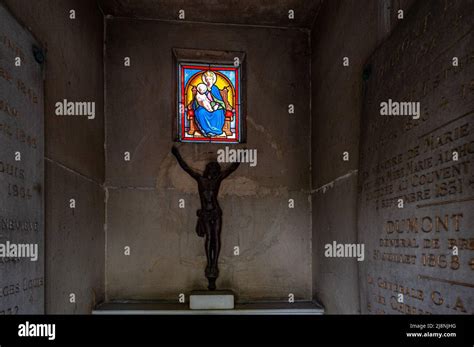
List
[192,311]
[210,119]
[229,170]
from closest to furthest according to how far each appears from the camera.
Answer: [192,311]
[229,170]
[210,119]

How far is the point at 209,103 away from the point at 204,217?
1.47 metres

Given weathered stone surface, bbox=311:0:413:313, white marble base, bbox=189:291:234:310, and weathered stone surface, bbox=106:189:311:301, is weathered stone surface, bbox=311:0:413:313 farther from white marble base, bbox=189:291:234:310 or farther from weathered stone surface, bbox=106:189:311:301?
white marble base, bbox=189:291:234:310

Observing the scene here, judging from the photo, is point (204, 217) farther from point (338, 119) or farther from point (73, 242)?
point (338, 119)

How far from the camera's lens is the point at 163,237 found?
4281 mm

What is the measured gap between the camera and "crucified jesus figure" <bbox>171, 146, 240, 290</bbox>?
4117 millimetres

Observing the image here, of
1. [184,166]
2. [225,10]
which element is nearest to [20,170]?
[184,166]

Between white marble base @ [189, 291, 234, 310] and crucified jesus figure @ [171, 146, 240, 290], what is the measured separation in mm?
360

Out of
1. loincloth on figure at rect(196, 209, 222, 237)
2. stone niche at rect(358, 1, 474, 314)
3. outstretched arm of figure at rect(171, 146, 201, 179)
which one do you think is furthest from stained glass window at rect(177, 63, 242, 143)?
stone niche at rect(358, 1, 474, 314)

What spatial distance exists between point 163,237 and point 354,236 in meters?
2.27

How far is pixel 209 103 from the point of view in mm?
4574

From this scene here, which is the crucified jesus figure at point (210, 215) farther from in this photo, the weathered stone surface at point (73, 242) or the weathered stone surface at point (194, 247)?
the weathered stone surface at point (73, 242)

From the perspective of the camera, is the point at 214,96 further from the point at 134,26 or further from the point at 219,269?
the point at 219,269

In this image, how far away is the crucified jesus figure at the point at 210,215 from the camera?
4.12m

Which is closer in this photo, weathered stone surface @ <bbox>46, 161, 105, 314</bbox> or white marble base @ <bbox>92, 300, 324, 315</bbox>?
weathered stone surface @ <bbox>46, 161, 105, 314</bbox>
